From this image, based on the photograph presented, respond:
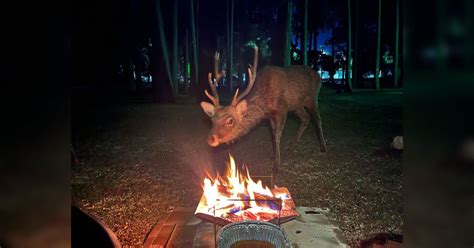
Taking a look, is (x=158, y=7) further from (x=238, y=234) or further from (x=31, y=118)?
(x=31, y=118)

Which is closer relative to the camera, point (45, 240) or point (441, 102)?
point (441, 102)

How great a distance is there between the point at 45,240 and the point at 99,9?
26.2 metres

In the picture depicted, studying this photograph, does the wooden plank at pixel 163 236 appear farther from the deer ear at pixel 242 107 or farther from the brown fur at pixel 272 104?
the deer ear at pixel 242 107

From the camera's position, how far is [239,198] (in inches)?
146

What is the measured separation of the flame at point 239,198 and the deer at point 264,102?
1.54 meters

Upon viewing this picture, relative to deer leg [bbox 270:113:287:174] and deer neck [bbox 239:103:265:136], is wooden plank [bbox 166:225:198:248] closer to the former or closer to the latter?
deer neck [bbox 239:103:265:136]

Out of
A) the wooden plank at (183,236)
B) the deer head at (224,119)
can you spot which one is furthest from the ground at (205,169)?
the deer head at (224,119)

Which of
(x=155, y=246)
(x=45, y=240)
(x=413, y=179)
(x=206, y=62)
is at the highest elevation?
(x=206, y=62)

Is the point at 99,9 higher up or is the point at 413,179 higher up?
the point at 99,9

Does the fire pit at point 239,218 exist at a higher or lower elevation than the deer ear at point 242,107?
lower

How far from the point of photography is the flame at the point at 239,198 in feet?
11.8

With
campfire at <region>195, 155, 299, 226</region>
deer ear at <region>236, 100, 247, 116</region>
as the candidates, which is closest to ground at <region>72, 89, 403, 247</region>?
campfire at <region>195, 155, 299, 226</region>

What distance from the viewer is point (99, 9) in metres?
25.1

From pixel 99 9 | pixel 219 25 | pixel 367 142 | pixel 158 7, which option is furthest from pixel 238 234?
pixel 99 9
